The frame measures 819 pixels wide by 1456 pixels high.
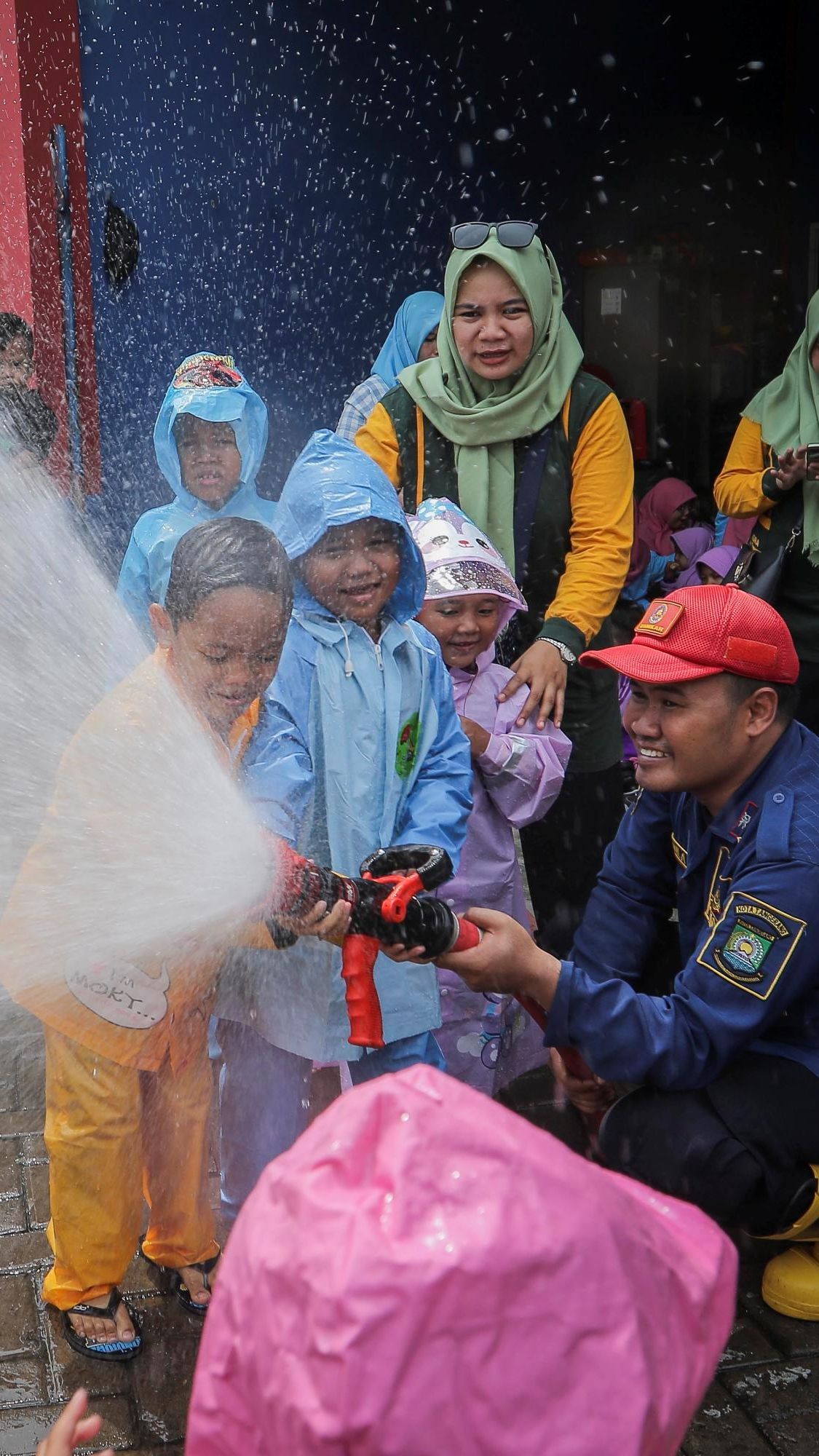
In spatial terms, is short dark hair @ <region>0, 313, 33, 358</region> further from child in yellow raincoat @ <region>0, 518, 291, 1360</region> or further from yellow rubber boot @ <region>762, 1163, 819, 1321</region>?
yellow rubber boot @ <region>762, 1163, 819, 1321</region>

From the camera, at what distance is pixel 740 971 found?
268cm

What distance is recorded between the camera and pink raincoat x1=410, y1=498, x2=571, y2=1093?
138 inches

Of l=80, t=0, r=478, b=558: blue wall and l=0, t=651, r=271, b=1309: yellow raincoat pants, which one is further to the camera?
l=80, t=0, r=478, b=558: blue wall

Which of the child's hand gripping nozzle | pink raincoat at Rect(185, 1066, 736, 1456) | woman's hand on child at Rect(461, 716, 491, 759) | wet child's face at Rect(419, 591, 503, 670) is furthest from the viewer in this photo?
wet child's face at Rect(419, 591, 503, 670)

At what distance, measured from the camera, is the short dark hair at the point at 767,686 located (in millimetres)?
2854

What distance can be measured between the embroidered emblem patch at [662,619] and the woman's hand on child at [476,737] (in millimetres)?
622

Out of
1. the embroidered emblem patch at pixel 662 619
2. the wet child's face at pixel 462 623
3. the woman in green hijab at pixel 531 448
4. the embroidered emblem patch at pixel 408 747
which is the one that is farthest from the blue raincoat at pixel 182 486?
the embroidered emblem patch at pixel 662 619

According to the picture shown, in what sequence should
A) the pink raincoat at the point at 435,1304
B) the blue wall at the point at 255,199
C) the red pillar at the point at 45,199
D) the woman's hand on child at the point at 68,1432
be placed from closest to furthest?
the pink raincoat at the point at 435,1304 < the woman's hand on child at the point at 68,1432 < the red pillar at the point at 45,199 < the blue wall at the point at 255,199

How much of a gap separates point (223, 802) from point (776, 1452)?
1561 mm

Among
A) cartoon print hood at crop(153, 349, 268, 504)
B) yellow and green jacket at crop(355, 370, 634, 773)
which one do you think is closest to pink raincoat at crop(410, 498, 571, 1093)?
yellow and green jacket at crop(355, 370, 634, 773)

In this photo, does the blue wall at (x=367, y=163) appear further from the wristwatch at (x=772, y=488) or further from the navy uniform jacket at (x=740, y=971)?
the navy uniform jacket at (x=740, y=971)

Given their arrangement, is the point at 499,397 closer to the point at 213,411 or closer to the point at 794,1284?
the point at 213,411

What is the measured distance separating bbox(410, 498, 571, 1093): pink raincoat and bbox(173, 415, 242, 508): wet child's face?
1.02 meters

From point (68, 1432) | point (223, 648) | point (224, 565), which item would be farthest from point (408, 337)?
point (68, 1432)
